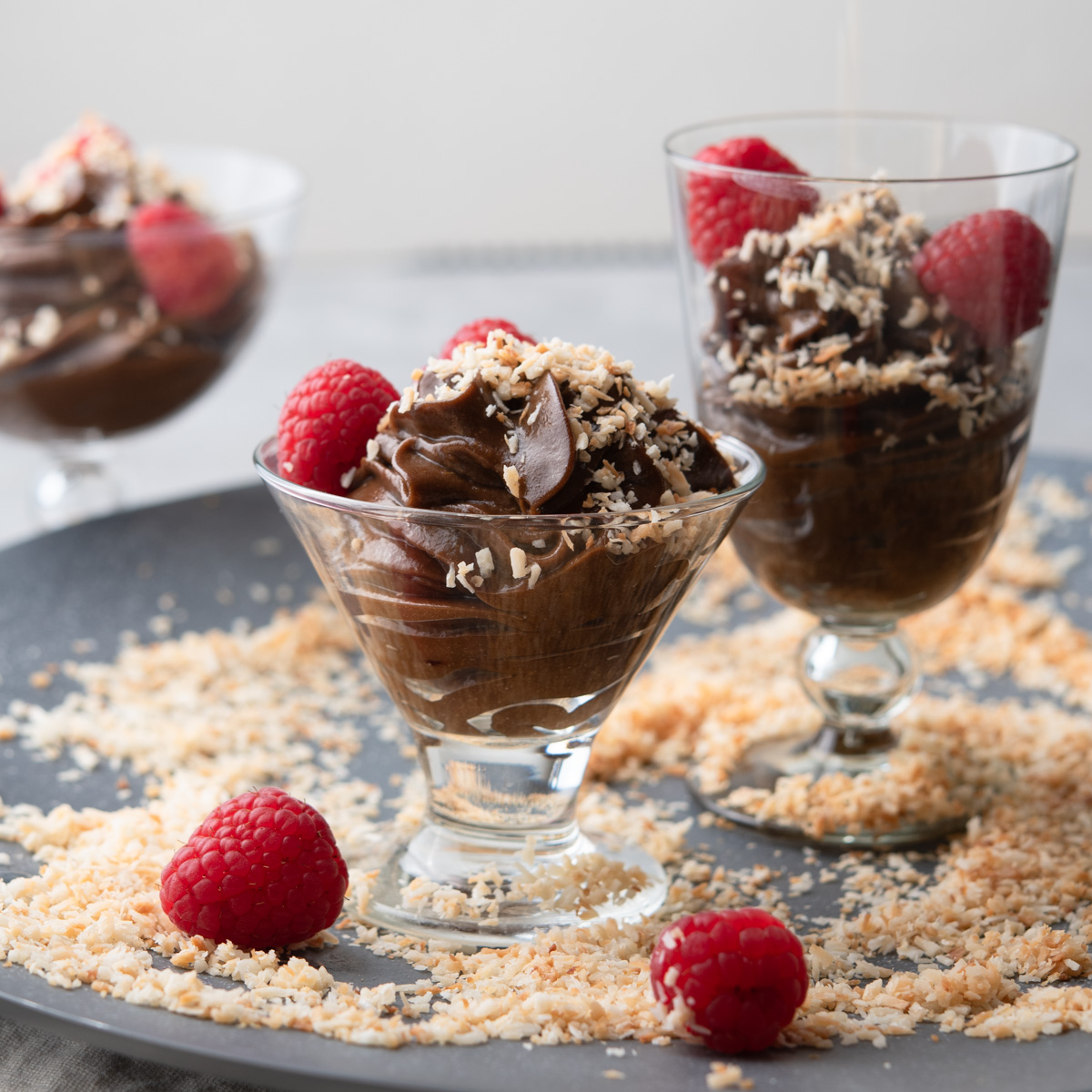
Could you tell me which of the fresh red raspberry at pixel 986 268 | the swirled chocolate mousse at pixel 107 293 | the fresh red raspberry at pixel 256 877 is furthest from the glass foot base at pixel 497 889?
the swirled chocolate mousse at pixel 107 293

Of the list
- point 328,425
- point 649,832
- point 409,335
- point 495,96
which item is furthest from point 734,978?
point 495,96

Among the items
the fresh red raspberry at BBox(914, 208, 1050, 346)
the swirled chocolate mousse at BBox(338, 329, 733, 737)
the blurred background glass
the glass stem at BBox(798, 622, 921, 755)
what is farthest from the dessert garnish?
the blurred background glass

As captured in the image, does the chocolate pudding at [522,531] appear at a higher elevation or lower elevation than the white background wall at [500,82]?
higher

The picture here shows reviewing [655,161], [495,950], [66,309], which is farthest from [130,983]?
[655,161]

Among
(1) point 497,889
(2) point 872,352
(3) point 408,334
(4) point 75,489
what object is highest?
(2) point 872,352

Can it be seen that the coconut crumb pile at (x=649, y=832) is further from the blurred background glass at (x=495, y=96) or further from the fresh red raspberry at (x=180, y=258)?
the blurred background glass at (x=495, y=96)

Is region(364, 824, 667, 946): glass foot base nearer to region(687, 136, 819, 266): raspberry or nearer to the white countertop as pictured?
region(687, 136, 819, 266): raspberry

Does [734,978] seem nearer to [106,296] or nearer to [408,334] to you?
[106,296]
